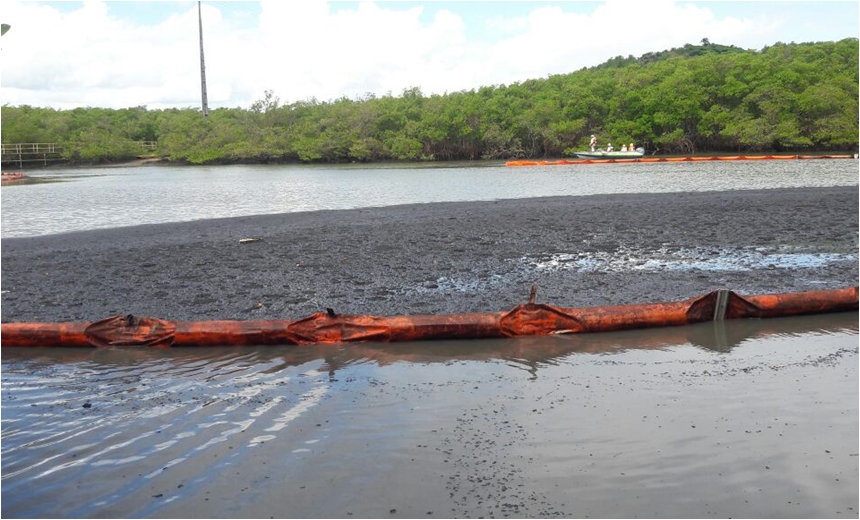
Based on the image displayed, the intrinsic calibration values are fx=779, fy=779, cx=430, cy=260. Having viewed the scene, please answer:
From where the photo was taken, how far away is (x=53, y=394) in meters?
6.15

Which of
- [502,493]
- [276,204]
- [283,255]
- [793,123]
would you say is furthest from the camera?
[793,123]

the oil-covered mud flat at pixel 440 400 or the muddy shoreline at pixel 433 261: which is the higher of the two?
the muddy shoreline at pixel 433 261

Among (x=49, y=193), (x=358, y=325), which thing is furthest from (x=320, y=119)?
(x=358, y=325)

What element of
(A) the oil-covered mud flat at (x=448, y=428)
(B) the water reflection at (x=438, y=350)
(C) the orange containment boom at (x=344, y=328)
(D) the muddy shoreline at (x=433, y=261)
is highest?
(D) the muddy shoreline at (x=433, y=261)

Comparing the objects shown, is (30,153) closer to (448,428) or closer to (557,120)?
(557,120)

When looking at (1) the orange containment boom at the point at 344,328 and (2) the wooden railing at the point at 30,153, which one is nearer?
(1) the orange containment boom at the point at 344,328

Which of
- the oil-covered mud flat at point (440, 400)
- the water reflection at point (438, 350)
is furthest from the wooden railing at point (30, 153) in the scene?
the water reflection at point (438, 350)

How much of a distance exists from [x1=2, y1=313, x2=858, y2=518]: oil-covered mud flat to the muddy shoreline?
157 centimetres

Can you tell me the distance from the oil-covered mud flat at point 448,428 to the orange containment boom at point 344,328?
0.42ft

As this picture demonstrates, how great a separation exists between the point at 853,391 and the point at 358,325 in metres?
4.10

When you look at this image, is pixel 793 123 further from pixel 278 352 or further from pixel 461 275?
pixel 278 352

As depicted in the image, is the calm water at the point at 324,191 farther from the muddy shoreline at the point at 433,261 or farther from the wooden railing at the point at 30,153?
the wooden railing at the point at 30,153

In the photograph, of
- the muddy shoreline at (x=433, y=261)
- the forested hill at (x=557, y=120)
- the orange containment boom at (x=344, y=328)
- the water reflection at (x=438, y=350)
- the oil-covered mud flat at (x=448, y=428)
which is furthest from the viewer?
the forested hill at (x=557, y=120)

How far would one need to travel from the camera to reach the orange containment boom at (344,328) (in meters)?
7.23
